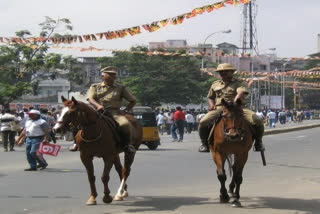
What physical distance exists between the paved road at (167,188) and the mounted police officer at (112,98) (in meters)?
1.09

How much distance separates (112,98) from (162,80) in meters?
51.1

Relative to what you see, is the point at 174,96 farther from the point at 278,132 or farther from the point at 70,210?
the point at 70,210

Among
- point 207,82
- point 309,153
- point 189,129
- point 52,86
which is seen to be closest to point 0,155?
point 309,153

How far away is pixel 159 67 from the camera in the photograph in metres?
62.7

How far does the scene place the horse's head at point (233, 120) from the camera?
9.62 m

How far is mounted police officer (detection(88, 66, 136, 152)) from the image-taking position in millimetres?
10617

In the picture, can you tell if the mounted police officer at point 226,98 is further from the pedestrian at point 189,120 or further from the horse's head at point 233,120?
the pedestrian at point 189,120

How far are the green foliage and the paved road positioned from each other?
42.3m

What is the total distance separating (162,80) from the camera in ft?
203

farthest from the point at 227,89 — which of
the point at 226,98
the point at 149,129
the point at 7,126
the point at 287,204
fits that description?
the point at 7,126

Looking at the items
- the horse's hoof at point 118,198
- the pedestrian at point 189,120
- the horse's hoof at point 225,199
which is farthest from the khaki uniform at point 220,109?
the pedestrian at point 189,120

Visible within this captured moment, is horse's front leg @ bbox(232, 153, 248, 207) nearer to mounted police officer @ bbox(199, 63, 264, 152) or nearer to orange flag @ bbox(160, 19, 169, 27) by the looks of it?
mounted police officer @ bbox(199, 63, 264, 152)

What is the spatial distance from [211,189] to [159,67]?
5066 centimetres

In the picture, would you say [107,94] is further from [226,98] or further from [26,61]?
[26,61]
